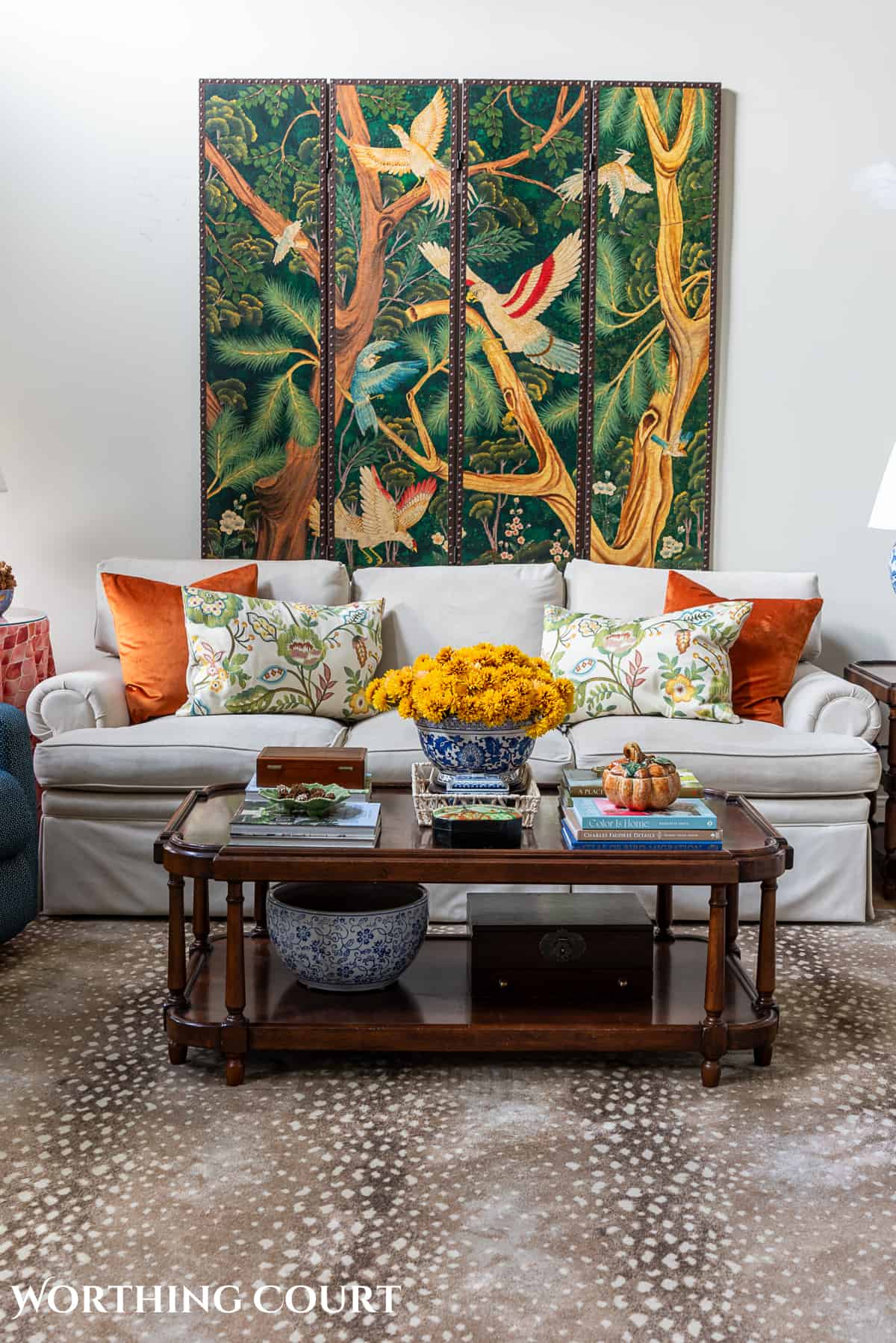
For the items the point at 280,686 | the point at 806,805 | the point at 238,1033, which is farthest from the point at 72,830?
the point at 806,805

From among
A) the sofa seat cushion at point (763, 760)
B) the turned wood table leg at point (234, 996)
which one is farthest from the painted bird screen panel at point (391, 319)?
the turned wood table leg at point (234, 996)

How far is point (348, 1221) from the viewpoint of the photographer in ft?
5.86

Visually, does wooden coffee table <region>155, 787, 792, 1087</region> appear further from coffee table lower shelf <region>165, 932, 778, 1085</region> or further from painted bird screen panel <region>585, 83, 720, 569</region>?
painted bird screen panel <region>585, 83, 720, 569</region>

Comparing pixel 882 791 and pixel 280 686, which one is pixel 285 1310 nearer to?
pixel 280 686

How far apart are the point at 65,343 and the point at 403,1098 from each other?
9.31 feet

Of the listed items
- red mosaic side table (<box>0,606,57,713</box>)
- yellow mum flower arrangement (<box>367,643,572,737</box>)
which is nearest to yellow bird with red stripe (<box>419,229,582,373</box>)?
red mosaic side table (<box>0,606,57,713</box>)

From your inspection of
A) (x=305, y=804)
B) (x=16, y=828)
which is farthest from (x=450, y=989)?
(x=16, y=828)

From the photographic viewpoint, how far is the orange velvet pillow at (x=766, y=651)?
3.46m

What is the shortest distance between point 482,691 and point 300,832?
17.3 inches

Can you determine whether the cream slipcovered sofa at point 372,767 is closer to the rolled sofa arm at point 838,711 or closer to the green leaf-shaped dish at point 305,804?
the rolled sofa arm at point 838,711

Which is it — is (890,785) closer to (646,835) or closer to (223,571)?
(646,835)

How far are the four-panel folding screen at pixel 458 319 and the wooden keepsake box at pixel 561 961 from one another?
Answer: 1932 mm

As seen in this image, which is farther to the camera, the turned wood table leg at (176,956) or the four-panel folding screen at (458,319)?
the four-panel folding screen at (458,319)

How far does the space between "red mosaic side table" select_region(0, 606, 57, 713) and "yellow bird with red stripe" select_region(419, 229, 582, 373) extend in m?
1.72
